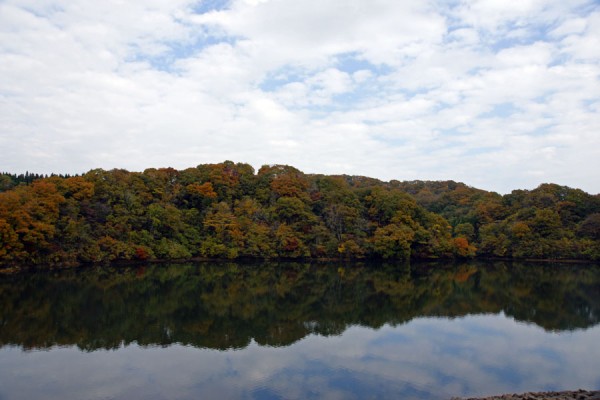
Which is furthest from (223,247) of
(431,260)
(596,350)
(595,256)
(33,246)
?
(595,256)

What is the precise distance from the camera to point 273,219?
142 ft

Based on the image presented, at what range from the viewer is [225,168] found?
47875 mm

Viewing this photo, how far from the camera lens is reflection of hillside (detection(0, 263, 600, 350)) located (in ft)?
51.8

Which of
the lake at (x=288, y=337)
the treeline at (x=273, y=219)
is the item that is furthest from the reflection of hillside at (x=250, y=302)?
the treeline at (x=273, y=219)

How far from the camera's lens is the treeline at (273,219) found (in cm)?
3528

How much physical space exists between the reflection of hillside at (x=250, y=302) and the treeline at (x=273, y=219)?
15.4 ft

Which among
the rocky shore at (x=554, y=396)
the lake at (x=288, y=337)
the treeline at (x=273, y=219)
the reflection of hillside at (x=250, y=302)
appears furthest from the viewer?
the treeline at (x=273, y=219)

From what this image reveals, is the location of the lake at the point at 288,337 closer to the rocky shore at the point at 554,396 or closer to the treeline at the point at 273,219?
the rocky shore at the point at 554,396

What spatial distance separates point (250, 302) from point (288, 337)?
6.31 meters

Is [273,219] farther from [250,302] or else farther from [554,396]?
[554,396]

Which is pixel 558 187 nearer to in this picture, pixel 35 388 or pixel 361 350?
pixel 361 350

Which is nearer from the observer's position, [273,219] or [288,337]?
[288,337]

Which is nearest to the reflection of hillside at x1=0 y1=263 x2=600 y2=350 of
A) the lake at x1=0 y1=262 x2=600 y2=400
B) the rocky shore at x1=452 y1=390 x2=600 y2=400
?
the lake at x1=0 y1=262 x2=600 y2=400

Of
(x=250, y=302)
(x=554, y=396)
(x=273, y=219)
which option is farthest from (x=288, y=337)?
(x=273, y=219)
